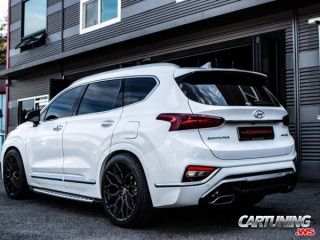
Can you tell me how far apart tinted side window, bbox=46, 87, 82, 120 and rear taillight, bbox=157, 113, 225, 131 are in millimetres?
A: 1955

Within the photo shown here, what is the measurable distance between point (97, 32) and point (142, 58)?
2.30 metres

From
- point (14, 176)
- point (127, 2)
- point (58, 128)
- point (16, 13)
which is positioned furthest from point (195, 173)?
point (16, 13)

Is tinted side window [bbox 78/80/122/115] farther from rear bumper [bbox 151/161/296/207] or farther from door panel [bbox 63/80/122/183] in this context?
rear bumper [bbox 151/161/296/207]

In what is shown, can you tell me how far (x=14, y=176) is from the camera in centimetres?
665

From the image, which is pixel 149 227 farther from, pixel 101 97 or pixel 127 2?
pixel 127 2

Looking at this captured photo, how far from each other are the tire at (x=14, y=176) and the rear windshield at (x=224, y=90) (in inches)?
124

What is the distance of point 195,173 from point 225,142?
0.43 m

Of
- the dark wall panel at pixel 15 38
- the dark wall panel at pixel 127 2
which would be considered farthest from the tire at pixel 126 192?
the dark wall panel at pixel 15 38

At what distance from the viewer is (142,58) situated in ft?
39.5

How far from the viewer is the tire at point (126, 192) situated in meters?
4.41

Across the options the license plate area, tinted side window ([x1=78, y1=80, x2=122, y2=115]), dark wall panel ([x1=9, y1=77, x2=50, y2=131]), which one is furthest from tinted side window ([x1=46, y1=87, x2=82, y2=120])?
dark wall panel ([x1=9, y1=77, x2=50, y2=131])

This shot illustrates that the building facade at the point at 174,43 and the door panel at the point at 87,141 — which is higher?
the building facade at the point at 174,43

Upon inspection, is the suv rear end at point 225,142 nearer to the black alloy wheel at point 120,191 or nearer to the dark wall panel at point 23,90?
the black alloy wheel at point 120,191

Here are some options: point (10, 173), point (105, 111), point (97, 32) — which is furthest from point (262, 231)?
point (97, 32)
